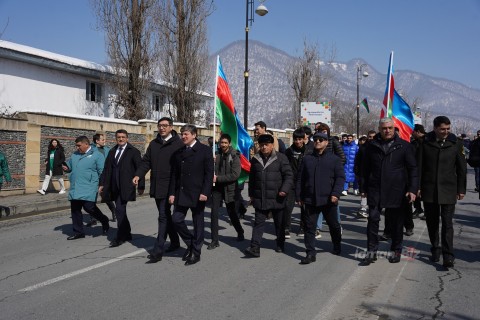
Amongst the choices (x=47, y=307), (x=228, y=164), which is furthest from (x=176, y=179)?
(x=47, y=307)

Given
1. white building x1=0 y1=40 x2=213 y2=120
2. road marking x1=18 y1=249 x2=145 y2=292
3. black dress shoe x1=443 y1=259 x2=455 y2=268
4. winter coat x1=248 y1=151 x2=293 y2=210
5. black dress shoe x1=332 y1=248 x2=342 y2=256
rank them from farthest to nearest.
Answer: white building x1=0 y1=40 x2=213 y2=120 → black dress shoe x1=332 y1=248 x2=342 y2=256 → winter coat x1=248 y1=151 x2=293 y2=210 → black dress shoe x1=443 y1=259 x2=455 y2=268 → road marking x1=18 y1=249 x2=145 y2=292

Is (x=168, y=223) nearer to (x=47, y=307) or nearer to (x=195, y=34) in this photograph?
(x=47, y=307)

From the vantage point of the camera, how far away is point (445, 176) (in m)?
6.75

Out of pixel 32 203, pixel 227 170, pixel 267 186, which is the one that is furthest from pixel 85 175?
pixel 32 203

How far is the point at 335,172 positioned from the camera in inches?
282

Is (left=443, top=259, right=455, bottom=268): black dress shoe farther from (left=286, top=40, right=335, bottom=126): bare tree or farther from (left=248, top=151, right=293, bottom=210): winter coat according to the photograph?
(left=286, top=40, right=335, bottom=126): bare tree

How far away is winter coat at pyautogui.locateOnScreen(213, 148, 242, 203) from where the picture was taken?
799 centimetres

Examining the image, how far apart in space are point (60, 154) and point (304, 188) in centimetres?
1035

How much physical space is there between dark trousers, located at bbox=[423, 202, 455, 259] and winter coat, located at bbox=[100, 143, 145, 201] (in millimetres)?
4345

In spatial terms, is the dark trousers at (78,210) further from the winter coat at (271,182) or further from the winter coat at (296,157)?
the winter coat at (296,157)

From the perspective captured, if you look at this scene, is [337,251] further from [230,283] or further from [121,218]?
[121,218]

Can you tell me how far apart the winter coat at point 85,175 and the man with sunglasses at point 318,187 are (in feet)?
12.3

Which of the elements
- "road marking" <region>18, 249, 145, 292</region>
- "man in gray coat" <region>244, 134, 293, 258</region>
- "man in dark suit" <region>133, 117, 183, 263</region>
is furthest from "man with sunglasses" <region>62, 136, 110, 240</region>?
"man in gray coat" <region>244, 134, 293, 258</region>

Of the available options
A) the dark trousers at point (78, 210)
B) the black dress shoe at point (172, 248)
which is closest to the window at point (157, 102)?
the dark trousers at point (78, 210)
